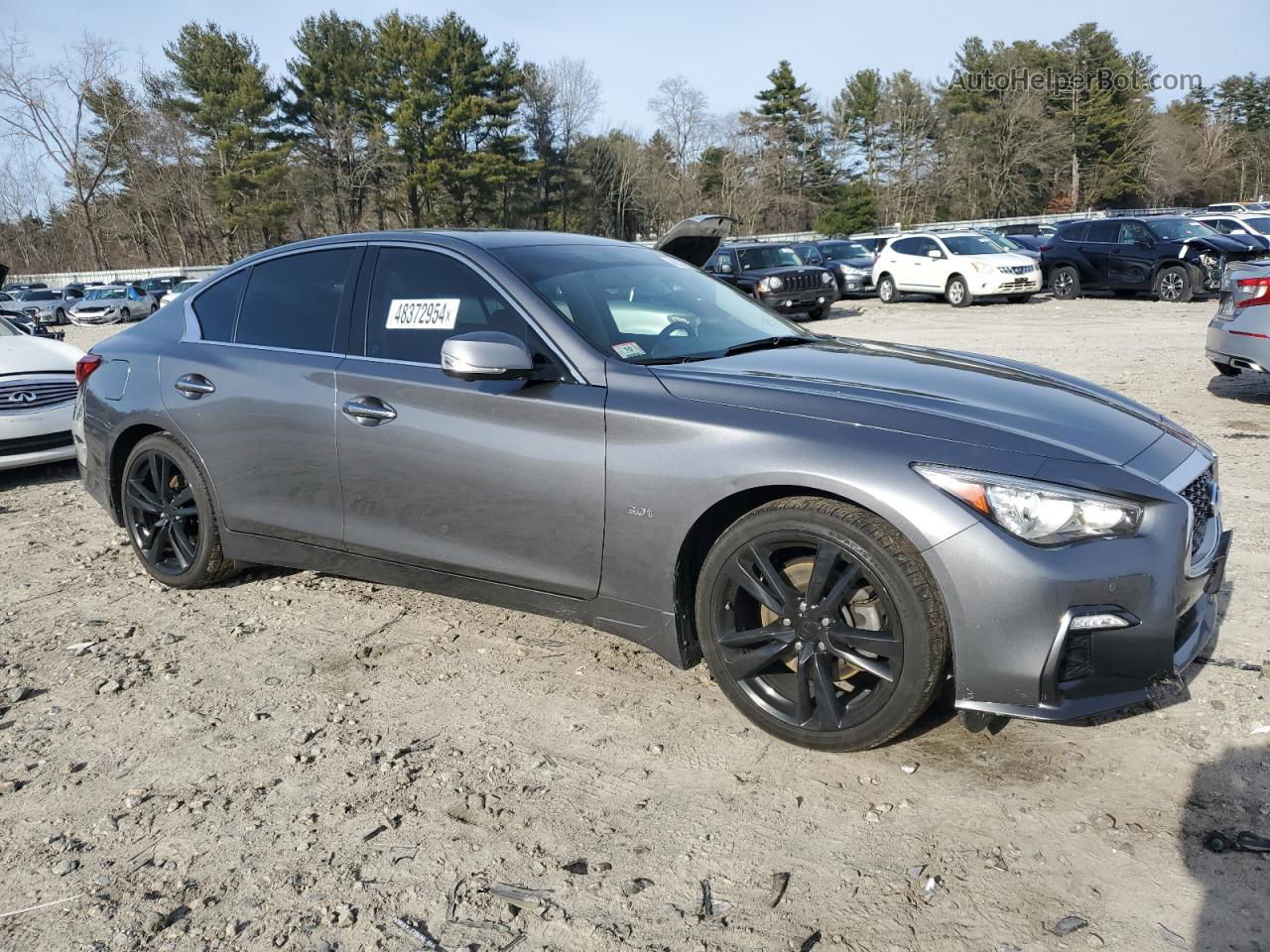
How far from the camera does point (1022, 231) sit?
128 feet

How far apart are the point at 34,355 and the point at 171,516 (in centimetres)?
388

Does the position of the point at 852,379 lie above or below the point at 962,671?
above

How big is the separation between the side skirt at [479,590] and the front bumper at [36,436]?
366cm

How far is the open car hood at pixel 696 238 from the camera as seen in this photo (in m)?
5.04

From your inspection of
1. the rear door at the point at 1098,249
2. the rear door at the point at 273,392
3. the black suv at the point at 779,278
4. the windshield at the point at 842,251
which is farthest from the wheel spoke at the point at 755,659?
the windshield at the point at 842,251

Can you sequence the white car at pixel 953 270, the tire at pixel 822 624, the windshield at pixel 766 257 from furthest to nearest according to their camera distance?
the white car at pixel 953 270 → the windshield at pixel 766 257 → the tire at pixel 822 624

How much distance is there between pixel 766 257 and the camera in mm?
20453

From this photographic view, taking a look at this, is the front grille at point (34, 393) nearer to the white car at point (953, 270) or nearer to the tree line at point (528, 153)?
the white car at point (953, 270)

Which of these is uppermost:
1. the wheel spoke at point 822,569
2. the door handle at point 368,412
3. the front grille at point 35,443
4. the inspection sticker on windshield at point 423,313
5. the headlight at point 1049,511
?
the inspection sticker on windshield at point 423,313

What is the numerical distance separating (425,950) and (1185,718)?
7.99 ft

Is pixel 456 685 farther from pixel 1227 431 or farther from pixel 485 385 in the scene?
pixel 1227 431

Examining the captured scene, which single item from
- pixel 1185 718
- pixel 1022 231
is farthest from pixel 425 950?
pixel 1022 231

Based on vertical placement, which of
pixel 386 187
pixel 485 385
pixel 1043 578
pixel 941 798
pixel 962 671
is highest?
pixel 386 187

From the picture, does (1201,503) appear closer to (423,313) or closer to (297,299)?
(423,313)
